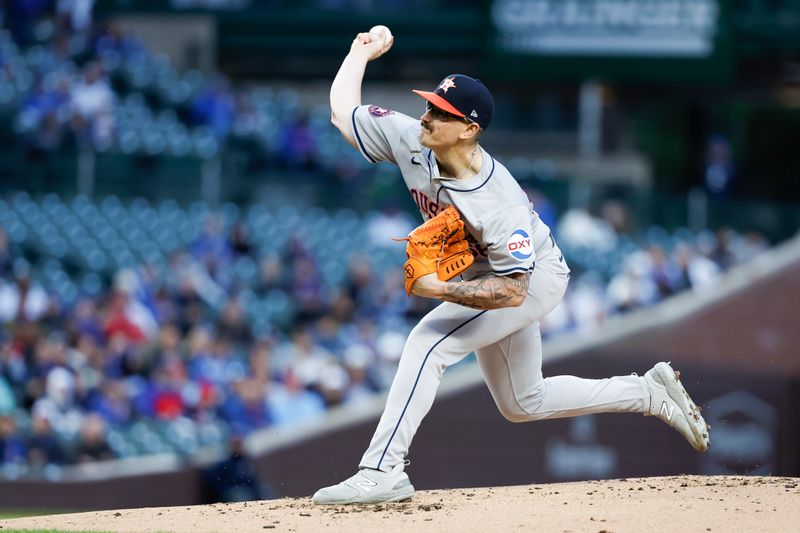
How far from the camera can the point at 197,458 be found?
10328 mm

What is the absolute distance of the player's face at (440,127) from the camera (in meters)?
4.71

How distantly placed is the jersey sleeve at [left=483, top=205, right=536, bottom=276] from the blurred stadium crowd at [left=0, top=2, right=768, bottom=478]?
20.3 ft

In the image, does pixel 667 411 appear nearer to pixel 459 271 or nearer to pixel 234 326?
pixel 459 271

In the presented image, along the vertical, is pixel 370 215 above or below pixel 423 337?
below

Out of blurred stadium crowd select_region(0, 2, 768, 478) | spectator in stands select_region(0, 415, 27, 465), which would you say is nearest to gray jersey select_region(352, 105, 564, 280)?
blurred stadium crowd select_region(0, 2, 768, 478)

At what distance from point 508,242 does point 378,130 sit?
0.72 m

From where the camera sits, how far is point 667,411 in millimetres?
5504

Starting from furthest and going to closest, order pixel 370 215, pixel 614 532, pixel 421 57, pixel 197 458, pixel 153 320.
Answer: pixel 421 57
pixel 370 215
pixel 153 320
pixel 197 458
pixel 614 532

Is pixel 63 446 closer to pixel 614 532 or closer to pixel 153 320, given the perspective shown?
pixel 153 320

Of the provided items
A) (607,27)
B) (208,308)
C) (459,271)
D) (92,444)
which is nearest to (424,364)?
(459,271)

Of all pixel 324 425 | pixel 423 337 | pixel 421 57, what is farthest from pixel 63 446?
pixel 421 57

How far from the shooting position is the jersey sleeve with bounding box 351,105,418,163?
4961mm

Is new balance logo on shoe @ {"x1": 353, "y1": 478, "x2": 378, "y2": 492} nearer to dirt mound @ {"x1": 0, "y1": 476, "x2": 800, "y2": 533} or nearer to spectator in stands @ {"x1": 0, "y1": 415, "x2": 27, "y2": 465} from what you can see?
dirt mound @ {"x1": 0, "y1": 476, "x2": 800, "y2": 533}

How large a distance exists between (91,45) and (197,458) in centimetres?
679
